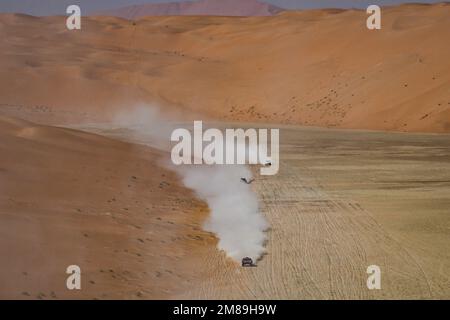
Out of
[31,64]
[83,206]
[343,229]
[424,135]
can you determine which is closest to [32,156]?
[83,206]

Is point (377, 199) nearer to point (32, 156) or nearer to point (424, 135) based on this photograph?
point (32, 156)

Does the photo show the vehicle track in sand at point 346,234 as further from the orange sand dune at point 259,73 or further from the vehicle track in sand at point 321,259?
the orange sand dune at point 259,73

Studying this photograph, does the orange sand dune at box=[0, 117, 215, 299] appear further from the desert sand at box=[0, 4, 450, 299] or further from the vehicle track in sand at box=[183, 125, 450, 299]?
the vehicle track in sand at box=[183, 125, 450, 299]

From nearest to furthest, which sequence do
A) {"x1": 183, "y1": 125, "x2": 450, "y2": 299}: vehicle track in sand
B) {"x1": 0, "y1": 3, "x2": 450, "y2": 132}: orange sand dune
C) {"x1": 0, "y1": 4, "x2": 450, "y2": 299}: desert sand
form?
{"x1": 183, "y1": 125, "x2": 450, "y2": 299}: vehicle track in sand < {"x1": 0, "y1": 4, "x2": 450, "y2": 299}: desert sand < {"x1": 0, "y1": 3, "x2": 450, "y2": 132}: orange sand dune

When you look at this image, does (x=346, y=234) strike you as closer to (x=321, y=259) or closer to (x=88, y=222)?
(x=321, y=259)

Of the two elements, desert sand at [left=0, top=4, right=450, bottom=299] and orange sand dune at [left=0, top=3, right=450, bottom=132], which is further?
orange sand dune at [left=0, top=3, right=450, bottom=132]

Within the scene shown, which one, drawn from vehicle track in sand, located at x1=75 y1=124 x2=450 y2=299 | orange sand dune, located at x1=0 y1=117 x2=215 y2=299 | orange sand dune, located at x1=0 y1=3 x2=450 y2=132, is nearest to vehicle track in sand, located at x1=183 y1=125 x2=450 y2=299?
vehicle track in sand, located at x1=75 y1=124 x2=450 y2=299
